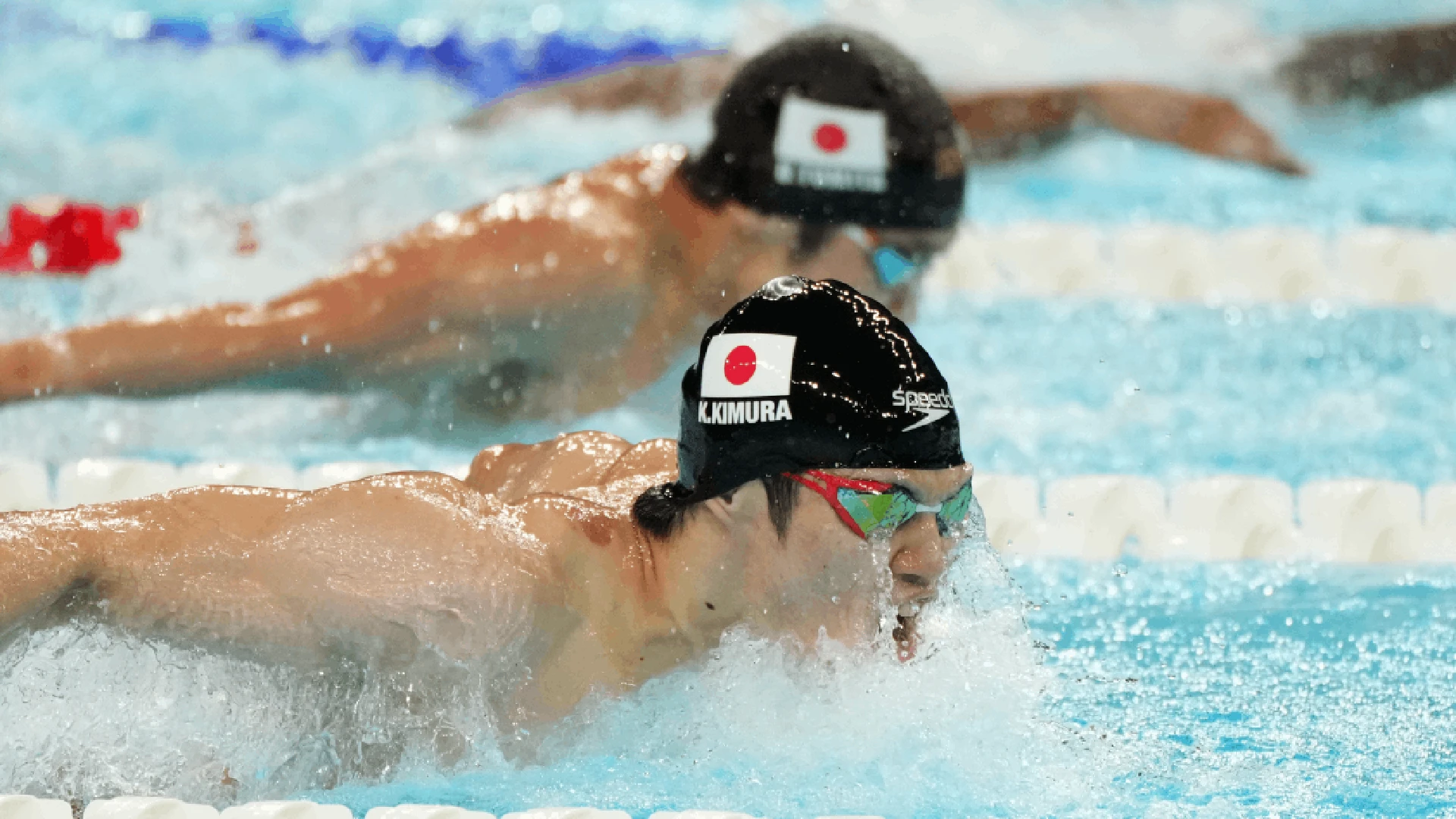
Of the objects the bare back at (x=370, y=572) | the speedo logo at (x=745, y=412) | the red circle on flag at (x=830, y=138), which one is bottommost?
the bare back at (x=370, y=572)

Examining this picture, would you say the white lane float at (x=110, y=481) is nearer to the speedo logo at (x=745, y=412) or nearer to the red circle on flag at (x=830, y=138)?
the red circle on flag at (x=830, y=138)

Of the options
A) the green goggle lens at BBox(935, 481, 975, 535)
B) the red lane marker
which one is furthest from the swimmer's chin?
the red lane marker

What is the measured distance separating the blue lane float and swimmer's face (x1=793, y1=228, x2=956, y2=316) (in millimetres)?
3767

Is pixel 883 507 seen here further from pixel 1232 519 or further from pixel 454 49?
pixel 454 49

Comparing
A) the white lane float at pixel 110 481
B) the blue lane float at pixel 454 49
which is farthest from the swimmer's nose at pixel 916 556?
the blue lane float at pixel 454 49

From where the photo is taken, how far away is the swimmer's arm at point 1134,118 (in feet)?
17.7

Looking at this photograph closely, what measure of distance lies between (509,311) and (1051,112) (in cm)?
304

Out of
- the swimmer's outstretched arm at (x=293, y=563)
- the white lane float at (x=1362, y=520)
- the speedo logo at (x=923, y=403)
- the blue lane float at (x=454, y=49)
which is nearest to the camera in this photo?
the swimmer's outstretched arm at (x=293, y=563)

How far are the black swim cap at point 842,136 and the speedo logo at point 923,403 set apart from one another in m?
1.33

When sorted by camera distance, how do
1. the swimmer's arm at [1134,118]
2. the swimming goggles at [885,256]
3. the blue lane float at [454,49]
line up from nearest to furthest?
the swimming goggles at [885,256] → the swimmer's arm at [1134,118] → the blue lane float at [454,49]

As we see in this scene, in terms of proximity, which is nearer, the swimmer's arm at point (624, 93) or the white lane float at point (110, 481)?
the white lane float at point (110, 481)

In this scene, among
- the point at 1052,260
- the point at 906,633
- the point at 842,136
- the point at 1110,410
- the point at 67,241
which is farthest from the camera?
the point at 1052,260

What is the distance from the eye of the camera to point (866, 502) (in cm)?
173

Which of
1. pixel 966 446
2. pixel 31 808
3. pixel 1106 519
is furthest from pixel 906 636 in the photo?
pixel 966 446
